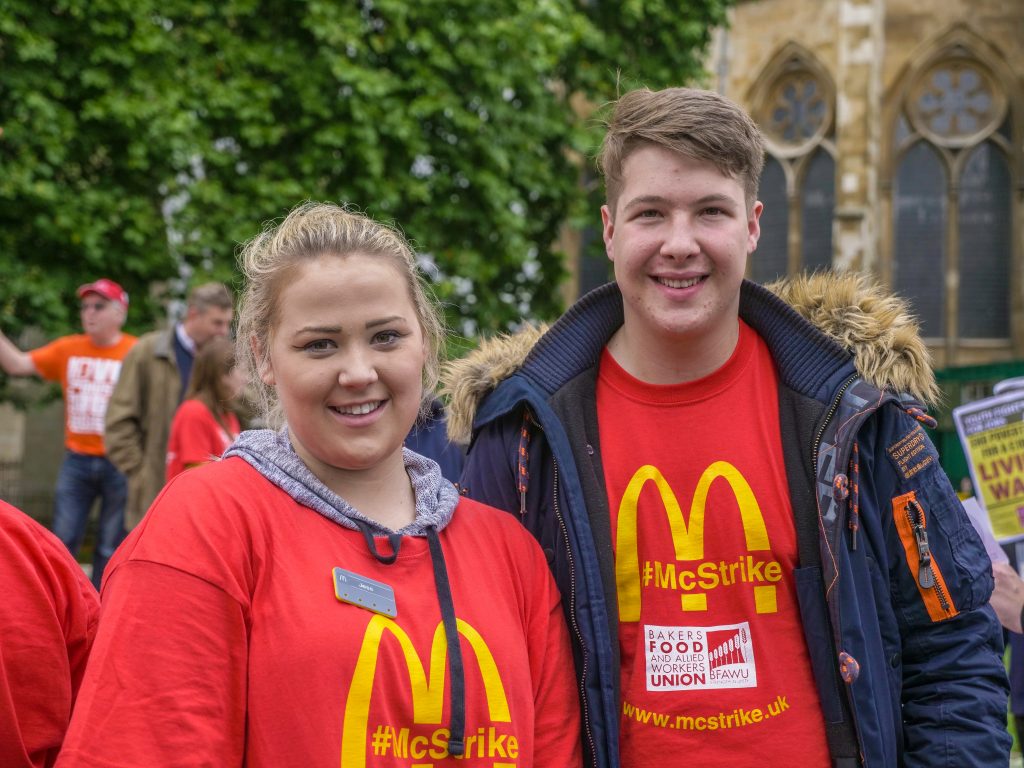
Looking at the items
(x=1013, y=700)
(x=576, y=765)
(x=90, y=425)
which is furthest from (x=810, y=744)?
(x=90, y=425)

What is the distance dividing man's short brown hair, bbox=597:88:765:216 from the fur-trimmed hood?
329mm

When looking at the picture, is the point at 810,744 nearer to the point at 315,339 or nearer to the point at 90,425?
the point at 315,339

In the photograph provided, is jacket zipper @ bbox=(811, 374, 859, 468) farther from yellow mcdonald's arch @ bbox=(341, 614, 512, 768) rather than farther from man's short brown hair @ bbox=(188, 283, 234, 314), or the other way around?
man's short brown hair @ bbox=(188, 283, 234, 314)

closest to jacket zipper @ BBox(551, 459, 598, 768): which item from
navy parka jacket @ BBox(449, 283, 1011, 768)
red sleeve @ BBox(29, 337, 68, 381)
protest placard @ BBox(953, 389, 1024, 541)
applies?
navy parka jacket @ BBox(449, 283, 1011, 768)

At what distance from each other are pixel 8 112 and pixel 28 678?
12.0 m

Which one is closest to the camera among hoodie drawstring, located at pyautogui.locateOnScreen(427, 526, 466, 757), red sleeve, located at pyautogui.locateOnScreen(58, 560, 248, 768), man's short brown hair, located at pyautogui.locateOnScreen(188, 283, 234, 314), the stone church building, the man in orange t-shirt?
red sleeve, located at pyautogui.locateOnScreen(58, 560, 248, 768)

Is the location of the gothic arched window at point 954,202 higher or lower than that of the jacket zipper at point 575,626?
higher

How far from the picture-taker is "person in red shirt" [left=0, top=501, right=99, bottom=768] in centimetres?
207

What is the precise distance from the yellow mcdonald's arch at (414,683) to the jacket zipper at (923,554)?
3.26 ft

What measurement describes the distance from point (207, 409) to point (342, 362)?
15.2 feet

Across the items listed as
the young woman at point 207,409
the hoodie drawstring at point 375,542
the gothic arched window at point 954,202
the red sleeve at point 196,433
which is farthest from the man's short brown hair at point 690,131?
the gothic arched window at point 954,202

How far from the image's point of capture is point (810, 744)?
2598 mm

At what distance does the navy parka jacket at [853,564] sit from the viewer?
258 centimetres

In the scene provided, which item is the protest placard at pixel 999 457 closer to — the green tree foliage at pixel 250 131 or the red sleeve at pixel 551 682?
the red sleeve at pixel 551 682
